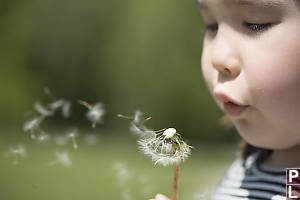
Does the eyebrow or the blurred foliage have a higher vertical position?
the blurred foliage

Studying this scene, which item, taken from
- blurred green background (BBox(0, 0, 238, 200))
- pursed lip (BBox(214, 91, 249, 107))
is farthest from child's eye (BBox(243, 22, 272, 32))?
blurred green background (BBox(0, 0, 238, 200))

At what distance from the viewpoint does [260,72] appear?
2.23 feet

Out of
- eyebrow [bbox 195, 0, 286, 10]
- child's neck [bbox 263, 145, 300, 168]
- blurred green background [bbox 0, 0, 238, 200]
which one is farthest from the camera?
blurred green background [bbox 0, 0, 238, 200]

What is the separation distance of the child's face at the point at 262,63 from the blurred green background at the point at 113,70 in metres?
1.48

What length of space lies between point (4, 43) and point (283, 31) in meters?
2.28

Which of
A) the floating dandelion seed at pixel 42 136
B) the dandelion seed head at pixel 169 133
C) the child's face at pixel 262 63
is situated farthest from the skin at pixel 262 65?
the floating dandelion seed at pixel 42 136

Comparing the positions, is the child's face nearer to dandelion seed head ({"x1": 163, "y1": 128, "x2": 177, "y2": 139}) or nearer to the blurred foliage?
dandelion seed head ({"x1": 163, "y1": 128, "x2": 177, "y2": 139})

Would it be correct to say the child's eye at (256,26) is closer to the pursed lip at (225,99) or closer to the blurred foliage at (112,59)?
the pursed lip at (225,99)

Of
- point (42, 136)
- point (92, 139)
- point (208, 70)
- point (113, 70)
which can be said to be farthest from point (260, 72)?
point (113, 70)

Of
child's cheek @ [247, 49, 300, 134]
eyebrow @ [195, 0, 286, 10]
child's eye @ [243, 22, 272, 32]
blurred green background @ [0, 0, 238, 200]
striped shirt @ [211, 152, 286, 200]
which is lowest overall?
striped shirt @ [211, 152, 286, 200]

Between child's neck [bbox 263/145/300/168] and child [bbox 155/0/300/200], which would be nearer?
child [bbox 155/0/300/200]

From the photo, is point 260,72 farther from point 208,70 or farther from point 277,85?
point 208,70

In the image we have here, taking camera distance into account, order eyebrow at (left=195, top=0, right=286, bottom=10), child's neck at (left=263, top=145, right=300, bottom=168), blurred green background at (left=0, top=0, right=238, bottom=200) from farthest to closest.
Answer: blurred green background at (left=0, top=0, right=238, bottom=200)
child's neck at (left=263, top=145, right=300, bottom=168)
eyebrow at (left=195, top=0, right=286, bottom=10)

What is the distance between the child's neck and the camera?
0.78 metres
